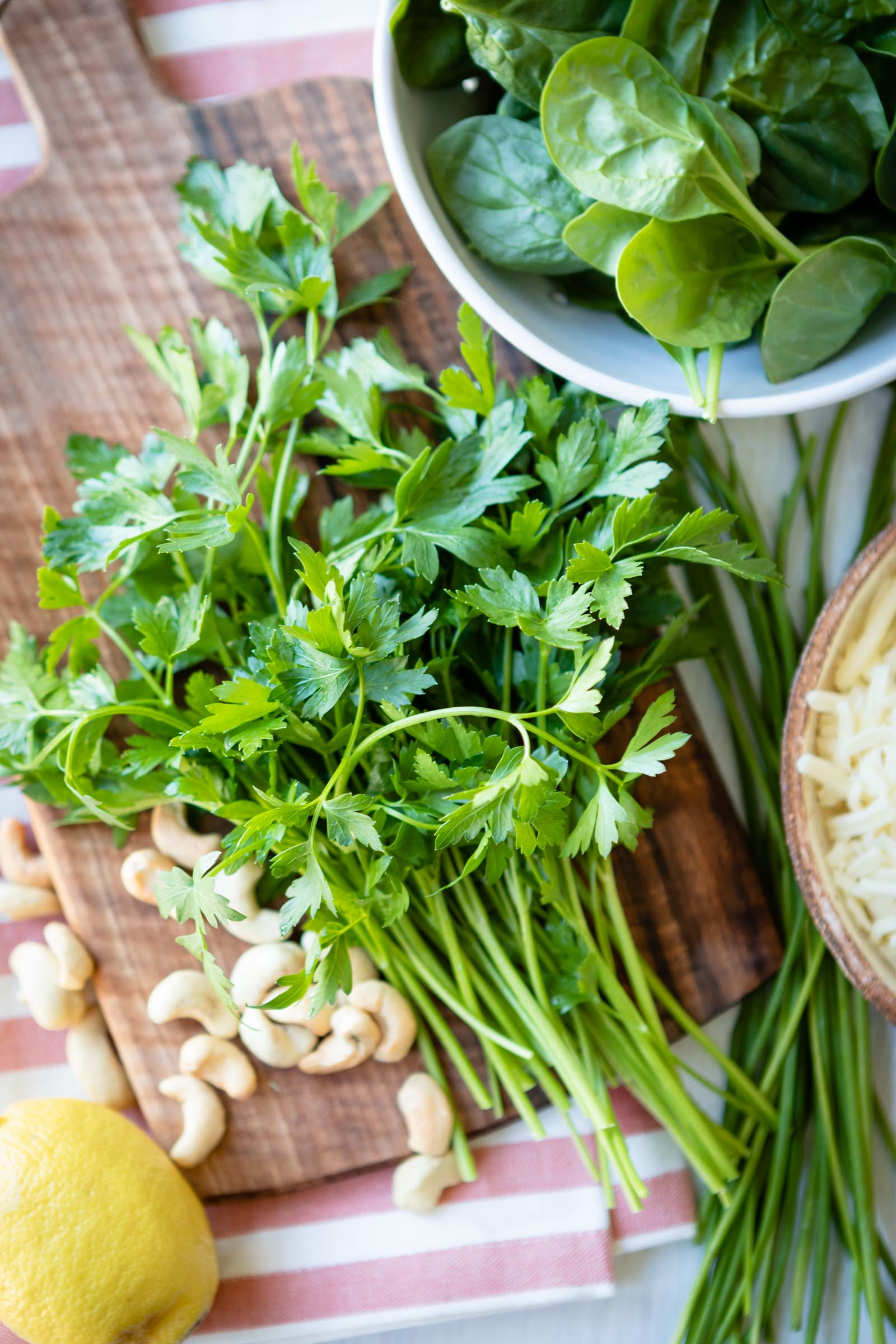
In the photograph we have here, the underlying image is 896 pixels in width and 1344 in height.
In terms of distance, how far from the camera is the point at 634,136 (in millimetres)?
746

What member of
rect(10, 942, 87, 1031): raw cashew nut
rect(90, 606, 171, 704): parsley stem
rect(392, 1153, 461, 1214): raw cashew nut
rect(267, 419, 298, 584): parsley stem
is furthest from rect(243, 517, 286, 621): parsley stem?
rect(392, 1153, 461, 1214): raw cashew nut

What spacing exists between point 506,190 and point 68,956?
815 millimetres

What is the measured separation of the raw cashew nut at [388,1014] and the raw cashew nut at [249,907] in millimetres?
99

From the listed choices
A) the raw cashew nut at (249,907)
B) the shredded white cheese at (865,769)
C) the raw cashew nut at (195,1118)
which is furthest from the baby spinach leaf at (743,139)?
the raw cashew nut at (195,1118)

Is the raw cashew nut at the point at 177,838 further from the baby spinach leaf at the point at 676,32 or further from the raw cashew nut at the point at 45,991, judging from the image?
the baby spinach leaf at the point at 676,32

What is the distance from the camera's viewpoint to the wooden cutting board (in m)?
1.00

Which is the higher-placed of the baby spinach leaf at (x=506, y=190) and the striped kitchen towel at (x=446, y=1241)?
the baby spinach leaf at (x=506, y=190)

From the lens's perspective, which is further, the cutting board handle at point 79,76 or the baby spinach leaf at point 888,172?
the cutting board handle at point 79,76

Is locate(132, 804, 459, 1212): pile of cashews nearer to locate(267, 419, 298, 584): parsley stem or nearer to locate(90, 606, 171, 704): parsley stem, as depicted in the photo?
locate(90, 606, 171, 704): parsley stem

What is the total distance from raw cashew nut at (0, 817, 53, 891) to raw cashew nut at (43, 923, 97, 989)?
0.05 metres

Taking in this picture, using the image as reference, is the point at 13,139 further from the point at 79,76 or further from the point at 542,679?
the point at 542,679

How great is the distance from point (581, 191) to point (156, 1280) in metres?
0.98

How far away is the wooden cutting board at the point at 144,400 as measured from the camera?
3.28 ft

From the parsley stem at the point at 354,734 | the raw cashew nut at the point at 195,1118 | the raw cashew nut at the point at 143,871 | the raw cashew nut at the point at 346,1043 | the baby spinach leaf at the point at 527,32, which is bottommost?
the raw cashew nut at the point at 195,1118
